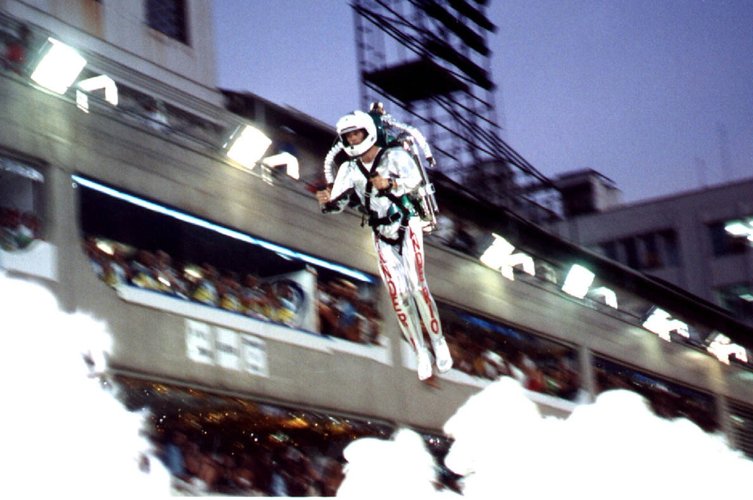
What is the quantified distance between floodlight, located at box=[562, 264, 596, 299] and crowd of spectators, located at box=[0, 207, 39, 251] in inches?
540

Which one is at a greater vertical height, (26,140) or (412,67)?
(412,67)

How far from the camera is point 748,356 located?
1396 inches

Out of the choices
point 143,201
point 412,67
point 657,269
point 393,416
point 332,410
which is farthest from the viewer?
point 657,269

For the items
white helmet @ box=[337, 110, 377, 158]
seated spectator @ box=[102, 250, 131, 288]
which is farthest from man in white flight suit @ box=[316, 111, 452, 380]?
seated spectator @ box=[102, 250, 131, 288]

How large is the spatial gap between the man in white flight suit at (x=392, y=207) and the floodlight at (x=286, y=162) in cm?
497

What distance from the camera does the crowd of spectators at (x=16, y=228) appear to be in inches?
575

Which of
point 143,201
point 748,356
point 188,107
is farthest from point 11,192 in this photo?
point 748,356

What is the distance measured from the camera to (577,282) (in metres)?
27.2

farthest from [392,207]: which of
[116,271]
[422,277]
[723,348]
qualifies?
[723,348]

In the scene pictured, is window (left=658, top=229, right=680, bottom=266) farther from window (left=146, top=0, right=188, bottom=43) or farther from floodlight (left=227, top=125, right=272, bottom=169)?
floodlight (left=227, top=125, right=272, bottom=169)

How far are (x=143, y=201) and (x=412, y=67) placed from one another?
9.42 m

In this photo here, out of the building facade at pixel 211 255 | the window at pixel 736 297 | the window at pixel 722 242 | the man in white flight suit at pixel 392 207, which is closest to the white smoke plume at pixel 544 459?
the building facade at pixel 211 255

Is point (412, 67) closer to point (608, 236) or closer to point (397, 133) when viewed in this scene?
point (397, 133)

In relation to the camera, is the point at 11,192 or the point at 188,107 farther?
the point at 188,107
